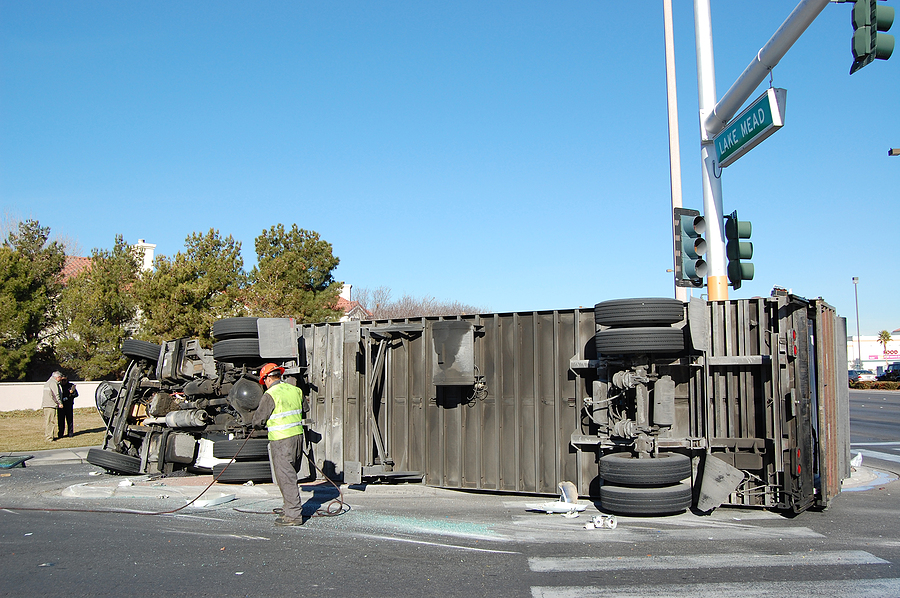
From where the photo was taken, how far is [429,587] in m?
5.69

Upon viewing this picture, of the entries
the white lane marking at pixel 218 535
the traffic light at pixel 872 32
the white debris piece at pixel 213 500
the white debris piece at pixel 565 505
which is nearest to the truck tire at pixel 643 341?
the white debris piece at pixel 565 505

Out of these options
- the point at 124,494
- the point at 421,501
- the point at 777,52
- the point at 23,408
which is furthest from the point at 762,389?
the point at 23,408

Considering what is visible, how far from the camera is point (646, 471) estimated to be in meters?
8.29

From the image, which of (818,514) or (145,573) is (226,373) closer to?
(145,573)

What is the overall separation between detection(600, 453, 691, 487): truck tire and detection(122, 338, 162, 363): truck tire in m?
8.44

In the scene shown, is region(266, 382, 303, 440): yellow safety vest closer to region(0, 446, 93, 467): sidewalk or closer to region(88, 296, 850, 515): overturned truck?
region(88, 296, 850, 515): overturned truck

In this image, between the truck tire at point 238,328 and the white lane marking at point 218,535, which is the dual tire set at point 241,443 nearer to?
the truck tire at point 238,328

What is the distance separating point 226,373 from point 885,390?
2104 inches

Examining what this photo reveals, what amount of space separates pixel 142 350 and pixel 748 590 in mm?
10750

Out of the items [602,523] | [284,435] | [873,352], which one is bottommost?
[602,523]

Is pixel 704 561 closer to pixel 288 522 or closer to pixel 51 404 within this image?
pixel 288 522

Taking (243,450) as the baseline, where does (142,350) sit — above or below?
above

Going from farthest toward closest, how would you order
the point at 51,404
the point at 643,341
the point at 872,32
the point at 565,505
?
the point at 51,404
the point at 565,505
the point at 643,341
the point at 872,32

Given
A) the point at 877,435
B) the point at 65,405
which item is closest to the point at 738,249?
the point at 877,435
